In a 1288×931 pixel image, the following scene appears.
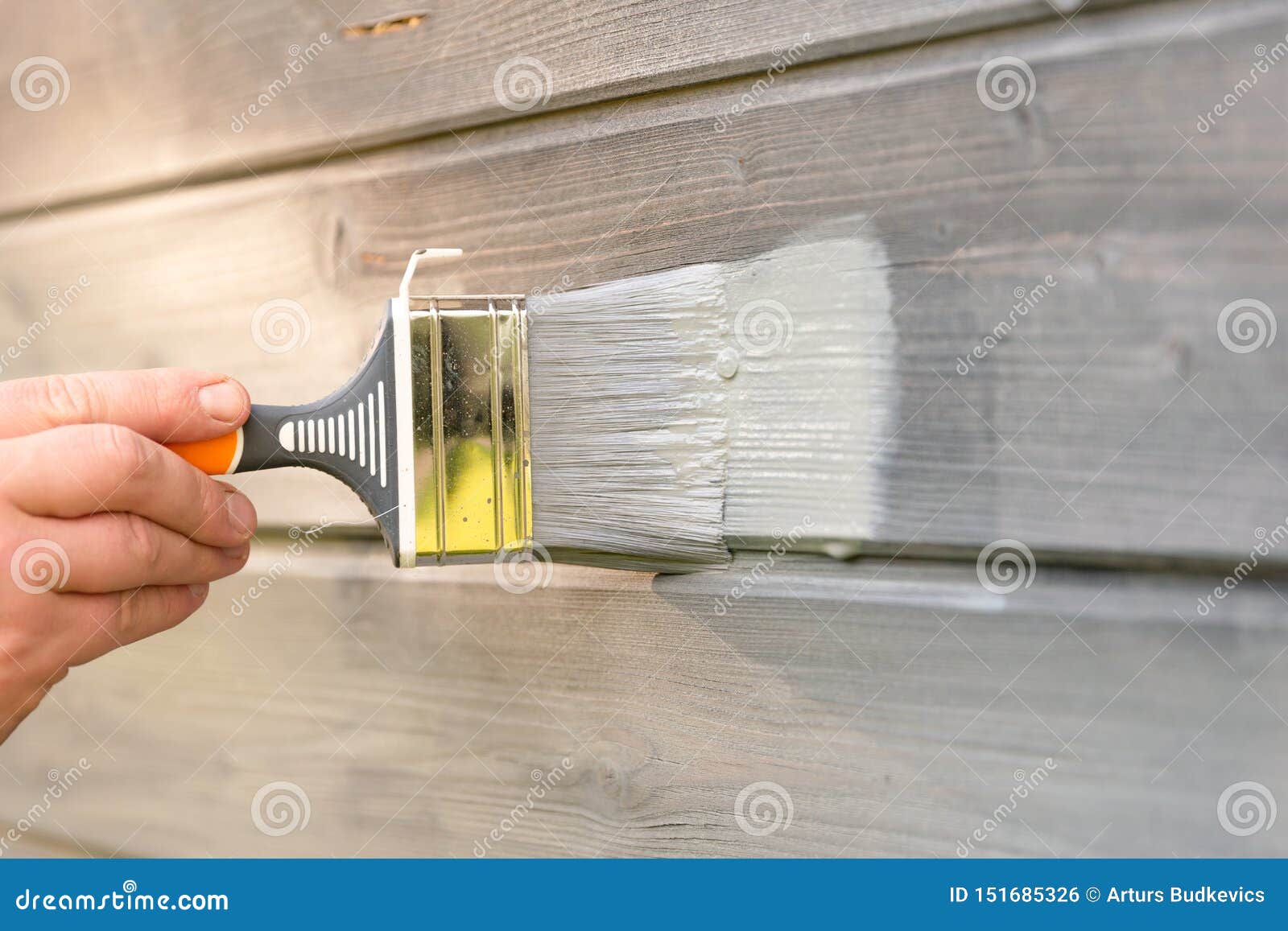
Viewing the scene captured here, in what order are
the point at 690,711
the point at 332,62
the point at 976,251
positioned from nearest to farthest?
the point at 976,251, the point at 690,711, the point at 332,62

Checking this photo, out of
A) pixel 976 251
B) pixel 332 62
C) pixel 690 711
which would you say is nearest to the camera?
pixel 976 251

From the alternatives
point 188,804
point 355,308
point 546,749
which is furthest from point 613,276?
point 188,804

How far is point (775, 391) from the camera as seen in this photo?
2.46 feet

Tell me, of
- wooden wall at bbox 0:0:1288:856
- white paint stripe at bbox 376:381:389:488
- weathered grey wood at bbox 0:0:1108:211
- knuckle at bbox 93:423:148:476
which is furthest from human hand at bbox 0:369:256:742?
weathered grey wood at bbox 0:0:1108:211

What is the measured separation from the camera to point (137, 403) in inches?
29.5

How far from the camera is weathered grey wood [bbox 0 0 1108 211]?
0.75m

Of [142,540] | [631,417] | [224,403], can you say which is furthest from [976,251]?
[142,540]

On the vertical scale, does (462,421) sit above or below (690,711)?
above

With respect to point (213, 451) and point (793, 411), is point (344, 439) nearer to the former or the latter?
point (213, 451)

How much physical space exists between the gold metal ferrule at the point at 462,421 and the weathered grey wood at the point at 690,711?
0.50 feet

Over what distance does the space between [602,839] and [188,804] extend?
546mm

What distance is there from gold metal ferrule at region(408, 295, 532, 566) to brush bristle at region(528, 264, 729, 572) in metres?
0.03

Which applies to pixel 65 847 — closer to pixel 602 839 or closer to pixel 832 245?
pixel 602 839

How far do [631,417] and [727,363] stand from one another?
85 mm
